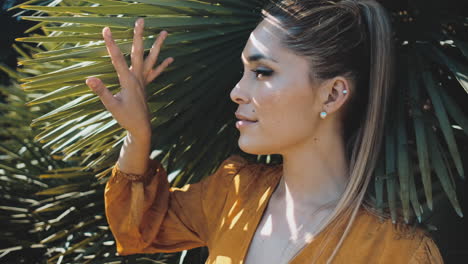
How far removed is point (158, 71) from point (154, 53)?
51 mm

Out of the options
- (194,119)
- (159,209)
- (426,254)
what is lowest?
(426,254)

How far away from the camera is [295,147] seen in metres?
1.48

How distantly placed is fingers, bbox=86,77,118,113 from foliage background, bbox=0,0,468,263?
94 mm

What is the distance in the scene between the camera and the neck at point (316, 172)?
149cm

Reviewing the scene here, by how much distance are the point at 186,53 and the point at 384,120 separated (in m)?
0.49

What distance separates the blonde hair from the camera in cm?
143

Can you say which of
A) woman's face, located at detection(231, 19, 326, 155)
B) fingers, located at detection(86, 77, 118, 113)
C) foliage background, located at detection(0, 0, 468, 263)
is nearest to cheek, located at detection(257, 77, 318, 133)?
woman's face, located at detection(231, 19, 326, 155)

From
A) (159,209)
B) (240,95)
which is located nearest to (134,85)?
(240,95)

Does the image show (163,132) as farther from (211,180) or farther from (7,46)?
(7,46)

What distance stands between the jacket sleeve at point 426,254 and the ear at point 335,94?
0.36m

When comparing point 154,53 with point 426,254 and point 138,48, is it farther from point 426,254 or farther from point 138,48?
point 426,254

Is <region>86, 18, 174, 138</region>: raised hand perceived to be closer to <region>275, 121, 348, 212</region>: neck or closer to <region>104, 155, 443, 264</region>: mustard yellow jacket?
<region>104, 155, 443, 264</region>: mustard yellow jacket

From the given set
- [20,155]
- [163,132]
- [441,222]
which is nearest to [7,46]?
[20,155]

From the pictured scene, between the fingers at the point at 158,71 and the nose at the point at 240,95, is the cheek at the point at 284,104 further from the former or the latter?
the fingers at the point at 158,71
